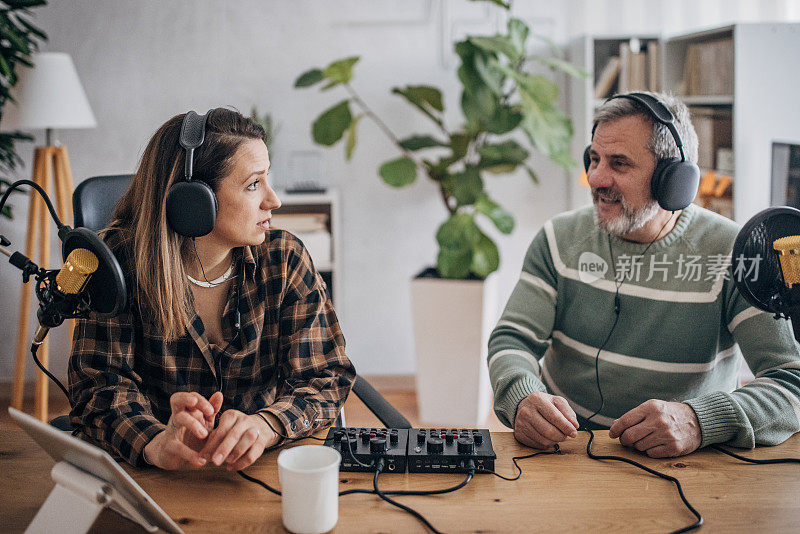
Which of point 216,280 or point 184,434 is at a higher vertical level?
point 216,280

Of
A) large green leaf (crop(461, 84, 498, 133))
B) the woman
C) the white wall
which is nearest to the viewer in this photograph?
the woman

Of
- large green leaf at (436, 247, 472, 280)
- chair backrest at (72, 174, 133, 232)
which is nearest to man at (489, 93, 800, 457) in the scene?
chair backrest at (72, 174, 133, 232)

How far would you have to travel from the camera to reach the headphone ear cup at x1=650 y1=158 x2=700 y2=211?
1411 millimetres

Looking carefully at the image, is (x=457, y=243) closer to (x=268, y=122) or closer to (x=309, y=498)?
(x=268, y=122)

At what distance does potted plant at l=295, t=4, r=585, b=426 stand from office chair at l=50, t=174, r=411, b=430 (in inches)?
55.6

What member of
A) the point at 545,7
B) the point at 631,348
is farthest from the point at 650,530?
the point at 545,7

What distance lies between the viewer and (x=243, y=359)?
135cm

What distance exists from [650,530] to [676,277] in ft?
2.38

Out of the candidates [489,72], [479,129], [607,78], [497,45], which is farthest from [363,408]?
[607,78]

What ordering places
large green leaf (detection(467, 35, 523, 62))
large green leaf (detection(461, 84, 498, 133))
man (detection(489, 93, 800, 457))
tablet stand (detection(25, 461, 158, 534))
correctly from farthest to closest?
large green leaf (detection(461, 84, 498, 133))
large green leaf (detection(467, 35, 523, 62))
man (detection(489, 93, 800, 457))
tablet stand (detection(25, 461, 158, 534))

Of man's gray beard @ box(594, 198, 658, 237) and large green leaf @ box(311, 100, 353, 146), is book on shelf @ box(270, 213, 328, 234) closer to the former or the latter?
large green leaf @ box(311, 100, 353, 146)

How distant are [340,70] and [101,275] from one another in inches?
80.5

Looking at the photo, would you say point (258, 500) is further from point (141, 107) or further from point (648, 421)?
point (141, 107)

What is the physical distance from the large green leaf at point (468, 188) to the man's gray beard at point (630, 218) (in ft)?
4.27
